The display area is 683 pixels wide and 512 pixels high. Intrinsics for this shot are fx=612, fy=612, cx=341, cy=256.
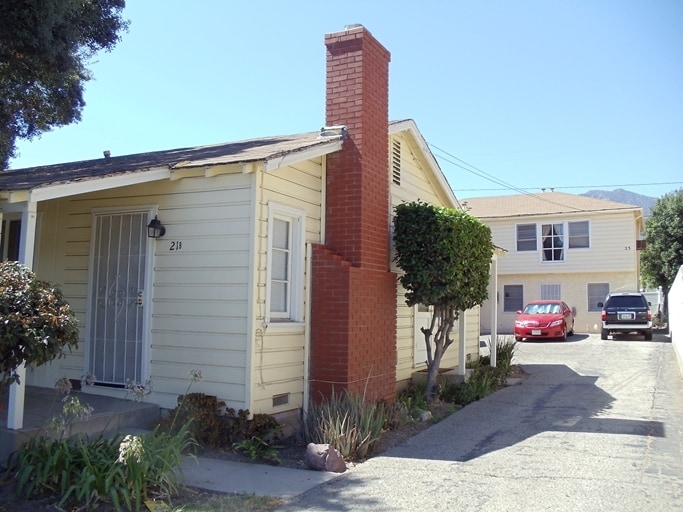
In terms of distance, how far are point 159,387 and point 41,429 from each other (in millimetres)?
1708

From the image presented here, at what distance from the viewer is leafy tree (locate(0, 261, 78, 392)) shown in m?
4.55

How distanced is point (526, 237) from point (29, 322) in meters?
26.6

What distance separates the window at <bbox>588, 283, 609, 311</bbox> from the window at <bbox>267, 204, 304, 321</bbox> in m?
22.4

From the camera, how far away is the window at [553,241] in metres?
27.8

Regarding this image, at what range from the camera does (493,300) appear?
45.4 feet

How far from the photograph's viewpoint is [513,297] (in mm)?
29000

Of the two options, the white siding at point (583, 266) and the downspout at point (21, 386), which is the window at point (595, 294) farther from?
the downspout at point (21, 386)

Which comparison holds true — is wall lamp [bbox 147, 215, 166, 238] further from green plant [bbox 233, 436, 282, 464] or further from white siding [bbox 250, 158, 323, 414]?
green plant [bbox 233, 436, 282, 464]

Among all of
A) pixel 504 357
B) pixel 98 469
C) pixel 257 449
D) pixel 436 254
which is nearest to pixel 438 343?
pixel 436 254

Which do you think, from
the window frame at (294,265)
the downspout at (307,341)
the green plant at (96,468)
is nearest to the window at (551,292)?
the downspout at (307,341)

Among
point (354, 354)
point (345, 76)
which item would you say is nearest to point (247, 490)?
point (354, 354)

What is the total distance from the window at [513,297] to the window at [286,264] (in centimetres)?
2240

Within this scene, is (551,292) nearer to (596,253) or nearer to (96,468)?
(596,253)

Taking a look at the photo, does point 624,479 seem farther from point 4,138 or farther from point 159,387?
point 4,138
